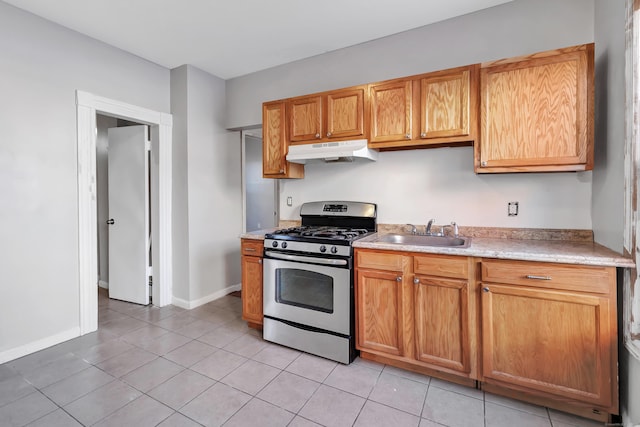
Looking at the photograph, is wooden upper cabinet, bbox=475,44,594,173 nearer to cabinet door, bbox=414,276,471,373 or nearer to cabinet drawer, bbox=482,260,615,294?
cabinet drawer, bbox=482,260,615,294

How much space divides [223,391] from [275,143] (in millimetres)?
2077

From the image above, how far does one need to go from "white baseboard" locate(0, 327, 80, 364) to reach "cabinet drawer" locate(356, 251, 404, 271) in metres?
2.56

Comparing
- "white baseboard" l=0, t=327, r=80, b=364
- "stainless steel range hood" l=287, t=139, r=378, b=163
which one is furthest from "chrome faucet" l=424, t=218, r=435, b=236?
"white baseboard" l=0, t=327, r=80, b=364

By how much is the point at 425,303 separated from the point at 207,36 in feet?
9.41

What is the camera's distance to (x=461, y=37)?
2.43 metres

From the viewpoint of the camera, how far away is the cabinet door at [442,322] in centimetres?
189

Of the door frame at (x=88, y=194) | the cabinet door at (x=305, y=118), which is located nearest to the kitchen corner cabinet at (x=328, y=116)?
the cabinet door at (x=305, y=118)

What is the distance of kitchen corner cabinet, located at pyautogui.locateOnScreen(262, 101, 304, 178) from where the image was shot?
114 inches

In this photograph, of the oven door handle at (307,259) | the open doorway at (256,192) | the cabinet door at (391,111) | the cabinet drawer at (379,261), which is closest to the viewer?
the cabinet drawer at (379,261)

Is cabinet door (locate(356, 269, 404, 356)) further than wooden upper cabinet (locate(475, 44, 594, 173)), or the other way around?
cabinet door (locate(356, 269, 404, 356))

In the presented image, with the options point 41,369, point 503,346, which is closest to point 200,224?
point 41,369

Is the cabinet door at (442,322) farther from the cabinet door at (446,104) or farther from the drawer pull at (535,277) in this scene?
the cabinet door at (446,104)

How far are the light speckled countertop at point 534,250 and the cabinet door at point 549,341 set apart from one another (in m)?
0.19

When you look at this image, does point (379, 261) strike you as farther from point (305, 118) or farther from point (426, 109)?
point (305, 118)
